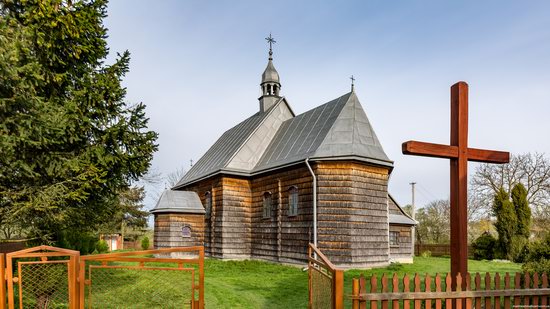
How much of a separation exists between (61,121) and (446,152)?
6763 millimetres

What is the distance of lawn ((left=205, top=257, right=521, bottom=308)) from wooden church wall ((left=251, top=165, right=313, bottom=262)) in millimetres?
726

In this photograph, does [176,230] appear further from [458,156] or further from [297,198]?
[458,156]

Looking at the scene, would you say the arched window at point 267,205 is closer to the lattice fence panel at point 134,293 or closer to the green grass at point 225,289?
the green grass at point 225,289

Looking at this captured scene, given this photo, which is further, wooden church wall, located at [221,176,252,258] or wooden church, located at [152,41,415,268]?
wooden church wall, located at [221,176,252,258]

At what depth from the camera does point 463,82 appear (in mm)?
5586

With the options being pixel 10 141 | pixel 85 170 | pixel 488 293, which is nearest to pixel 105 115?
pixel 85 170

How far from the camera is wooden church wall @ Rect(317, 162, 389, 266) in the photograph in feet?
47.4

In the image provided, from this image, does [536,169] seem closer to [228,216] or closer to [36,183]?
[228,216]

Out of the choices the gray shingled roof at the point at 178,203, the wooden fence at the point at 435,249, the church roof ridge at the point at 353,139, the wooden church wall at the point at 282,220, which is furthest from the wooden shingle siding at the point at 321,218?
the wooden fence at the point at 435,249

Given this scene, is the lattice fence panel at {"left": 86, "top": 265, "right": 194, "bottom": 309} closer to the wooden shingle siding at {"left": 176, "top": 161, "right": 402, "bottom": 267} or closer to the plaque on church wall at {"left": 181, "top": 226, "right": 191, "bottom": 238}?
the wooden shingle siding at {"left": 176, "top": 161, "right": 402, "bottom": 267}

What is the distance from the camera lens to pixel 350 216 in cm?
1455

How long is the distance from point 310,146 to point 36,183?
1038 cm

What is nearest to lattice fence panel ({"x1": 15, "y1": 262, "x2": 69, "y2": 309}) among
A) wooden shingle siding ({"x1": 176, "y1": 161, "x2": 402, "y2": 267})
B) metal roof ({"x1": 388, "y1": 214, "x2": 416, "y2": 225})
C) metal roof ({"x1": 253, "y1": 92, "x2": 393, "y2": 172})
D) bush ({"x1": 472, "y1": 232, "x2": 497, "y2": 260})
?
wooden shingle siding ({"x1": 176, "y1": 161, "x2": 402, "y2": 267})

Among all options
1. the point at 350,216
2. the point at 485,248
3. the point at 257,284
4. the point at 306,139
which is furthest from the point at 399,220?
the point at 257,284
